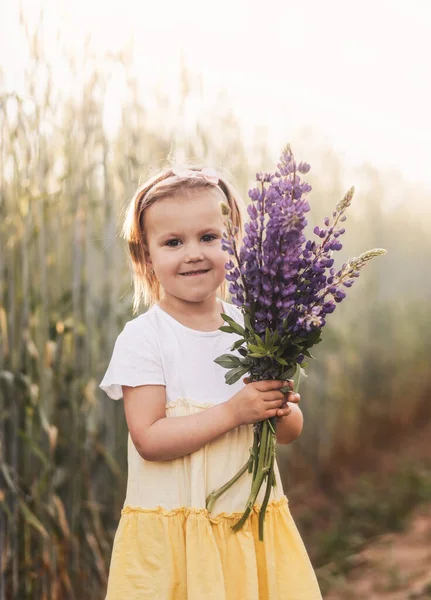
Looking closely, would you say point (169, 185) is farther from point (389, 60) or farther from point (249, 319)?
point (389, 60)

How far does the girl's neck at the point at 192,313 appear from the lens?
5.50 feet

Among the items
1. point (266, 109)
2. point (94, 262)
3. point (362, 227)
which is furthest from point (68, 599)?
point (362, 227)

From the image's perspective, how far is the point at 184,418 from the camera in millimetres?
1544

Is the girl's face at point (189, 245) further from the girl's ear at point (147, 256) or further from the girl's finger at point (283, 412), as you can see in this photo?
the girl's finger at point (283, 412)

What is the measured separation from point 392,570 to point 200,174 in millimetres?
2299

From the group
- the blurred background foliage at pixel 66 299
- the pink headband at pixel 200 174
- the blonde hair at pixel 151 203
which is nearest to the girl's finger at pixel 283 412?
the blonde hair at pixel 151 203

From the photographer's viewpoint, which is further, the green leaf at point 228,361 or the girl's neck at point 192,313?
the girl's neck at point 192,313

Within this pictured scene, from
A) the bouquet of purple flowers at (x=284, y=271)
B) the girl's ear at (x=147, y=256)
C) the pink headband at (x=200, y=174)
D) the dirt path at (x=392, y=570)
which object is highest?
the pink headband at (x=200, y=174)

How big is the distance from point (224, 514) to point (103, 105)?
58.3 inches

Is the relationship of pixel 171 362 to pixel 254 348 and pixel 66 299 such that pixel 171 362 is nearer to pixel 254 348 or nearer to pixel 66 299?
pixel 254 348

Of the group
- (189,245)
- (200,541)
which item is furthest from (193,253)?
(200,541)

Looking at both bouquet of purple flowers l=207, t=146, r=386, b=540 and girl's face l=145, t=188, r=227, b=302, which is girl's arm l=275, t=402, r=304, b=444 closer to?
bouquet of purple flowers l=207, t=146, r=386, b=540

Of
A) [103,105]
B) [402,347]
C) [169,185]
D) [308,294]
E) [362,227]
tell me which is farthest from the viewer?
[402,347]

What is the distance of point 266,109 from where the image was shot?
3.47 metres
